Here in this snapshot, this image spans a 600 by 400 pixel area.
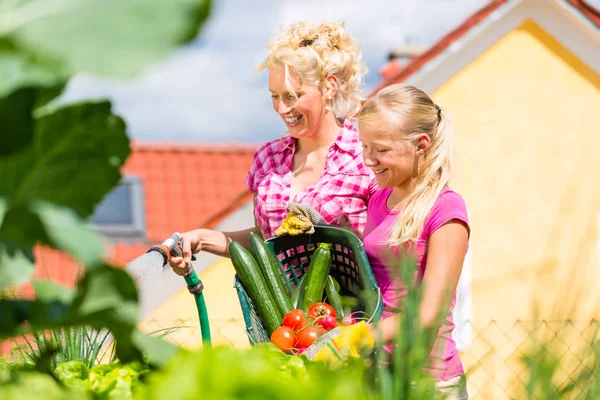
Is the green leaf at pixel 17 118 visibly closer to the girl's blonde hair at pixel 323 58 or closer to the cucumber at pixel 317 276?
the cucumber at pixel 317 276

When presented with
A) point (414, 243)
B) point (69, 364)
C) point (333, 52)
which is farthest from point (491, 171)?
point (69, 364)

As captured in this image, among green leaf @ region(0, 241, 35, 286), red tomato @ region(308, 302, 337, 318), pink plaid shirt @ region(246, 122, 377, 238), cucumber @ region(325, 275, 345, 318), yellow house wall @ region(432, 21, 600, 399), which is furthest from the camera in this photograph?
yellow house wall @ region(432, 21, 600, 399)

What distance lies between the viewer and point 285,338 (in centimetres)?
183

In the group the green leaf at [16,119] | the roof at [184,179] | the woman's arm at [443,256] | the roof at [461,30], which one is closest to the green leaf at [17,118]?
the green leaf at [16,119]

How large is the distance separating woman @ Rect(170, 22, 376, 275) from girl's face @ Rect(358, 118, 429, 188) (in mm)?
235

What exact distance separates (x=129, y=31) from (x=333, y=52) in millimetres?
2124

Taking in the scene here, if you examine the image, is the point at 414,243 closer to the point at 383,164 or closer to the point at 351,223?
Answer: the point at 383,164

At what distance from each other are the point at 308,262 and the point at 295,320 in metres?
0.38

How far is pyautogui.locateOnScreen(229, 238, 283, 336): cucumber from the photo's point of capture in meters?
2.07

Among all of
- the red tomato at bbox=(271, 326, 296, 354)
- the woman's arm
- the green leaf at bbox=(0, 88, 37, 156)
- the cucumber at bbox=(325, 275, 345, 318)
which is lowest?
the cucumber at bbox=(325, 275, 345, 318)

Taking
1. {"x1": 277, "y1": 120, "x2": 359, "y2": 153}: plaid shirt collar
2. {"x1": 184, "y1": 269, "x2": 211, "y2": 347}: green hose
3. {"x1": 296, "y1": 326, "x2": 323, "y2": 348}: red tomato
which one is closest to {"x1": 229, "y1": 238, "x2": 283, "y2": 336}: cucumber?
{"x1": 184, "y1": 269, "x2": 211, "y2": 347}: green hose

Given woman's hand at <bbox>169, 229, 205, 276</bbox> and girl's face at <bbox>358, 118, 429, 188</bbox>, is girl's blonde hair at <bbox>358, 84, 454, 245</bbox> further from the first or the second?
woman's hand at <bbox>169, 229, 205, 276</bbox>

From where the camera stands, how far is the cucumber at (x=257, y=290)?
6.79 feet

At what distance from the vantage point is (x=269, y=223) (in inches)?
100
